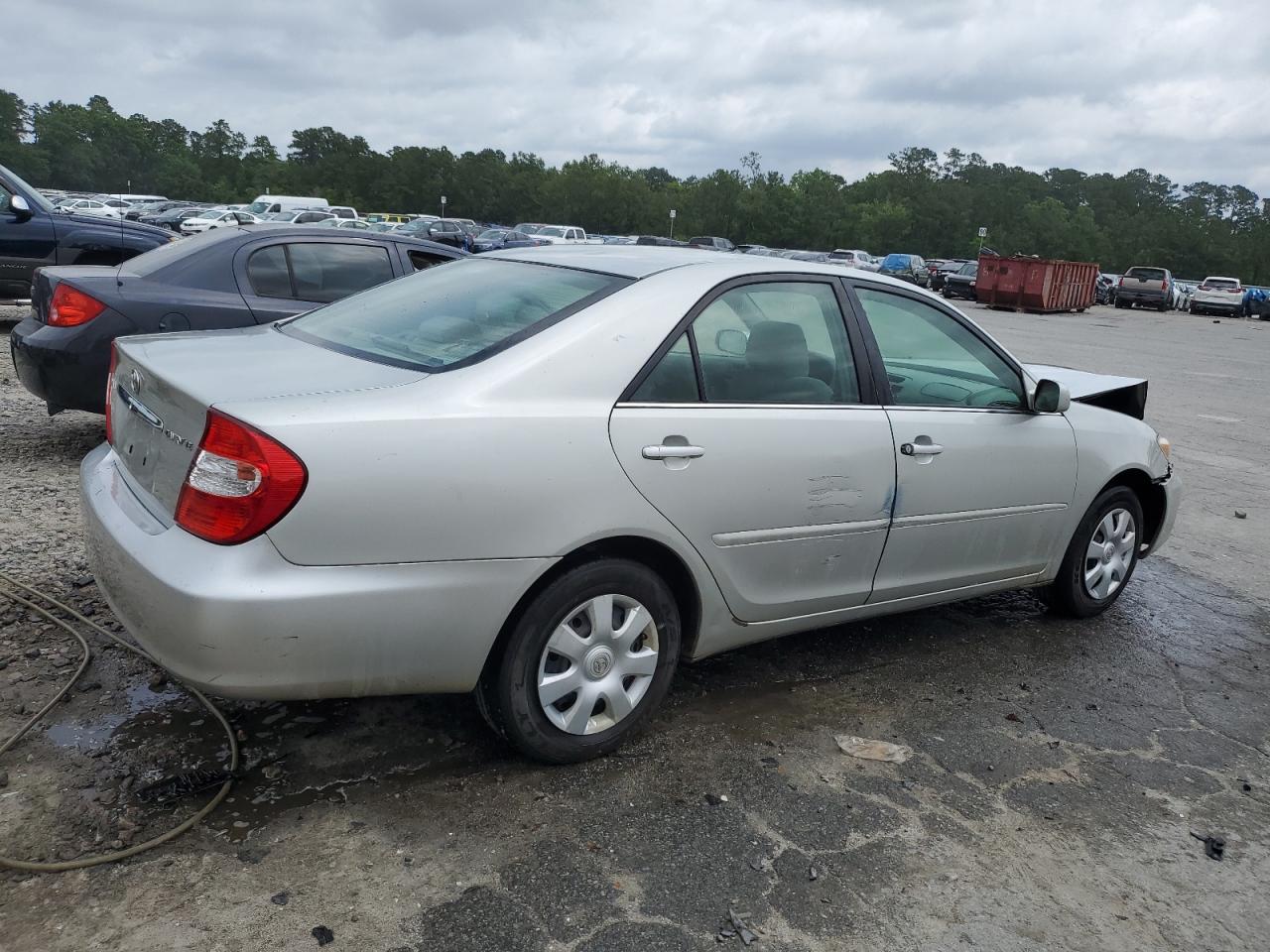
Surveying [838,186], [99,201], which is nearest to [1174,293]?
[99,201]

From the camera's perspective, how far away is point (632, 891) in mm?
2656

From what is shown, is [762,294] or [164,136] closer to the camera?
[762,294]

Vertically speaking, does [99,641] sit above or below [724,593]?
below

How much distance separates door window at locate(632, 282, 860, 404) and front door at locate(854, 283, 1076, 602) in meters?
0.20

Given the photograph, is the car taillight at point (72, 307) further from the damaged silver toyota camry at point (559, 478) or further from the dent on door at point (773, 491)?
the dent on door at point (773, 491)

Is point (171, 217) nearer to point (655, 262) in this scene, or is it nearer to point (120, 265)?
point (120, 265)

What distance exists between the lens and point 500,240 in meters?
39.3

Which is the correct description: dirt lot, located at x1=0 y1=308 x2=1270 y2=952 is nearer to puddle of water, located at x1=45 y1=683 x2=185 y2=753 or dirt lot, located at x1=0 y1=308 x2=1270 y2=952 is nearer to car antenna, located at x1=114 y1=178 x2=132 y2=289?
puddle of water, located at x1=45 y1=683 x2=185 y2=753

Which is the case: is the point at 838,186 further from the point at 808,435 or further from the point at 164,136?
the point at 808,435

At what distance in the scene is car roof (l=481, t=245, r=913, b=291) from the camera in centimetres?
355

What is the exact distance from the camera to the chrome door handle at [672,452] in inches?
122

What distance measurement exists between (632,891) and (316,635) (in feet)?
3.38

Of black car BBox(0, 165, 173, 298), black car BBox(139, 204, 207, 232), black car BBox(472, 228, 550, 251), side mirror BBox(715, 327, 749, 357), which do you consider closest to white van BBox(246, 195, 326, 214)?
black car BBox(139, 204, 207, 232)

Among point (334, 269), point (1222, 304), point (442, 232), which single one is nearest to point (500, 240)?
point (442, 232)
